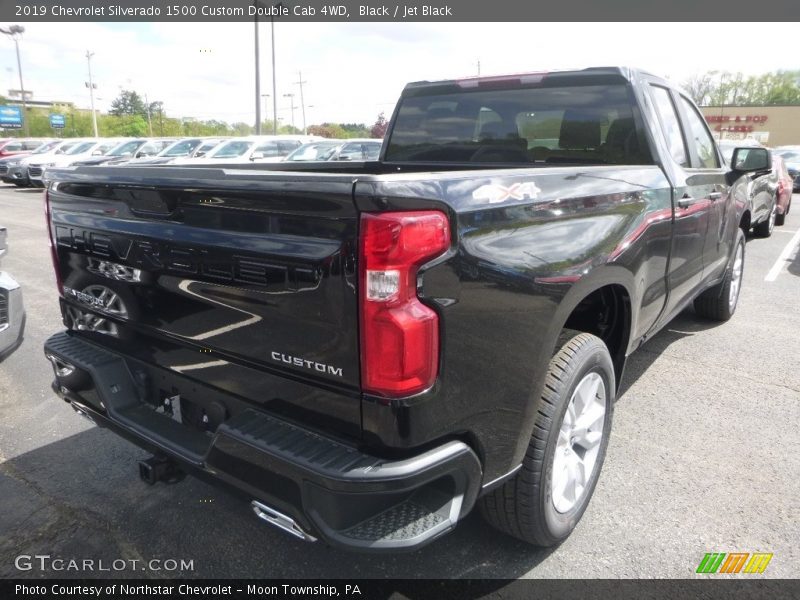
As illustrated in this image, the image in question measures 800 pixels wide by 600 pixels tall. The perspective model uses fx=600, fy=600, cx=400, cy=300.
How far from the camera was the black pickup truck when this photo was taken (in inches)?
67.1

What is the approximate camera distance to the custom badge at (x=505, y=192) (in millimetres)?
1880

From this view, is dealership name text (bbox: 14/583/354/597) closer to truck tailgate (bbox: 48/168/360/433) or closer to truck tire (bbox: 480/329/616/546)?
truck tire (bbox: 480/329/616/546)

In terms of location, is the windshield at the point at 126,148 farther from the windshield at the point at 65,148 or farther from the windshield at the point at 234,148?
the windshield at the point at 234,148

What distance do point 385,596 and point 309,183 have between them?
1.58 meters

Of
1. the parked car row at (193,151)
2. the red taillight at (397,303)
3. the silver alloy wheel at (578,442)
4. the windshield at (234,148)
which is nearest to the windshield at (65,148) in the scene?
the parked car row at (193,151)

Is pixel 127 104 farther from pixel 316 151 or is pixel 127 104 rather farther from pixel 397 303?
pixel 397 303

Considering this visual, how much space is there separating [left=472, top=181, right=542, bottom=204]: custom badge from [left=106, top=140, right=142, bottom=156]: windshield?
22.9 metres

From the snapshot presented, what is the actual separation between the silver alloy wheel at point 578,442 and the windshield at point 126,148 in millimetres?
22794

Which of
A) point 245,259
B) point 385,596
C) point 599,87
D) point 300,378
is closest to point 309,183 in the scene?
point 245,259

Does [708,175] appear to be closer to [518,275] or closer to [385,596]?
[518,275]

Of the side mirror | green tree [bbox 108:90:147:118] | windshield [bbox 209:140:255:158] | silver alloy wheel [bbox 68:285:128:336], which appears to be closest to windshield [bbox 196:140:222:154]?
windshield [bbox 209:140:255:158]

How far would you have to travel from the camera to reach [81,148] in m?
23.2

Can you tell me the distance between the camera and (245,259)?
1884mm

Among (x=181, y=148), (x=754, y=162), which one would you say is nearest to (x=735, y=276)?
(x=754, y=162)
